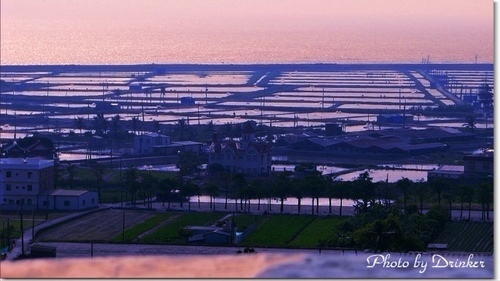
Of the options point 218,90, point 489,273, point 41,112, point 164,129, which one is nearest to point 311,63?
point 218,90

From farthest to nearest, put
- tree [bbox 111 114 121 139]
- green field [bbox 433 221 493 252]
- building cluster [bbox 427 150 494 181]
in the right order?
tree [bbox 111 114 121 139], building cluster [bbox 427 150 494 181], green field [bbox 433 221 493 252]

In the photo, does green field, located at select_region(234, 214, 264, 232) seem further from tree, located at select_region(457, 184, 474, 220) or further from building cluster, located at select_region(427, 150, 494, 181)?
building cluster, located at select_region(427, 150, 494, 181)

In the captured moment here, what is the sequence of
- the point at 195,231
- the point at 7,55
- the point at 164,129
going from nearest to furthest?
the point at 195,231
the point at 164,129
the point at 7,55

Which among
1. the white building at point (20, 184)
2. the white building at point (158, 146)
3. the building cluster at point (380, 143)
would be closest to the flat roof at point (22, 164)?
the white building at point (20, 184)

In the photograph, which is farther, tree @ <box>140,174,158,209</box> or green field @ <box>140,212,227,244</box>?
tree @ <box>140,174,158,209</box>

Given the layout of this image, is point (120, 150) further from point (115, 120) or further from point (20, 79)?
point (20, 79)

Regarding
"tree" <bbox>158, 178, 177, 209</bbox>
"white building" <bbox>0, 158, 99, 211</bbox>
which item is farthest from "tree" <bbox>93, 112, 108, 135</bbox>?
"white building" <bbox>0, 158, 99, 211</bbox>
